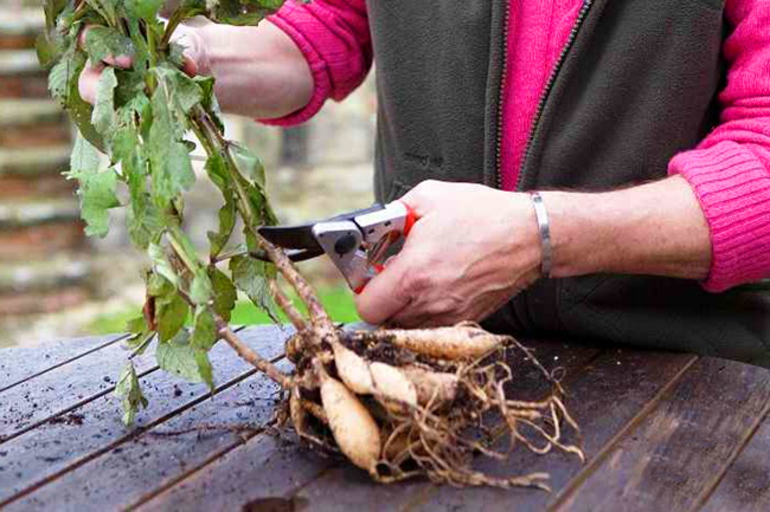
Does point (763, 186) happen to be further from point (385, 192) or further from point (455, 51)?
point (385, 192)

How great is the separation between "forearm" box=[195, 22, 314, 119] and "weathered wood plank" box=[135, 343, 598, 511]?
958mm

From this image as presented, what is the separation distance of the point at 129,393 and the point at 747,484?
2.69ft

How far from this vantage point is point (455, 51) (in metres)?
2.14

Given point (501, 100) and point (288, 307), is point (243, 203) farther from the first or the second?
point (501, 100)

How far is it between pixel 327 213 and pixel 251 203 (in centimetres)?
340

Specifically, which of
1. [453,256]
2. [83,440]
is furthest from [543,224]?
[83,440]

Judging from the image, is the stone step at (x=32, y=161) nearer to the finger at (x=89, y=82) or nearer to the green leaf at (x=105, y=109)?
the finger at (x=89, y=82)

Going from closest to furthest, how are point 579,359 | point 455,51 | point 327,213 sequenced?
point 579,359 < point 455,51 < point 327,213

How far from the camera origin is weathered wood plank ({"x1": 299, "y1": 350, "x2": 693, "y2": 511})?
4.74 ft

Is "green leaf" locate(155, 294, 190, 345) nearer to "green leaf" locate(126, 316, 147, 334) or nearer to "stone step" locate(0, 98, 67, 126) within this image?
"green leaf" locate(126, 316, 147, 334)

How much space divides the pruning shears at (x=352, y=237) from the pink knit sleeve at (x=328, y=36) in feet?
2.55

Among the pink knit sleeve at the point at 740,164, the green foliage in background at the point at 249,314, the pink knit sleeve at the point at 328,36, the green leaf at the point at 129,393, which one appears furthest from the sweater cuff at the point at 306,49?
the green foliage in background at the point at 249,314

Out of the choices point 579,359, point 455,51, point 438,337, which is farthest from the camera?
point 455,51

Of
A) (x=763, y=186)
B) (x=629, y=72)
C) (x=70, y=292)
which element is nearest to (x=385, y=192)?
(x=629, y=72)
